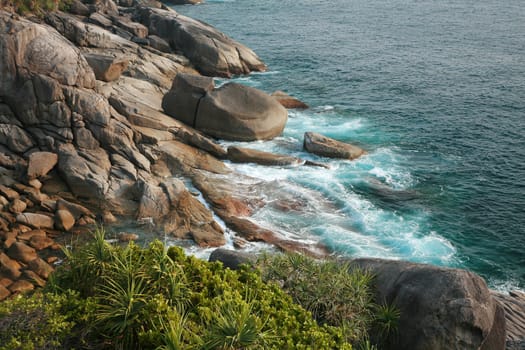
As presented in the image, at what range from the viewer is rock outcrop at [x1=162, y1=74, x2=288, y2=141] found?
1404 inches

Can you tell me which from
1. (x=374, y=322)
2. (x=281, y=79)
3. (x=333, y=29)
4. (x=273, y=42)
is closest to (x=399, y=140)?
(x=281, y=79)

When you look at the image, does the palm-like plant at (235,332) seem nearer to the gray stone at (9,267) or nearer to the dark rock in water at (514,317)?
the dark rock in water at (514,317)

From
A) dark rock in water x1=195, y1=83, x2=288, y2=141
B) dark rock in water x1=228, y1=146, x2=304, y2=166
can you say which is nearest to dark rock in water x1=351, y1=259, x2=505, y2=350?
dark rock in water x1=228, y1=146, x2=304, y2=166

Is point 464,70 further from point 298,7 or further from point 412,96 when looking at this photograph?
point 298,7

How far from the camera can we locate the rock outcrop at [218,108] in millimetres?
35656

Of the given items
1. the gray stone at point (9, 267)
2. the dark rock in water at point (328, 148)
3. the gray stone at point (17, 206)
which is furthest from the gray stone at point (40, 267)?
the dark rock in water at point (328, 148)

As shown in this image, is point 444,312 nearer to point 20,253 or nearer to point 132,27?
point 20,253

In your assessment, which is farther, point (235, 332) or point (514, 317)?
point (514, 317)

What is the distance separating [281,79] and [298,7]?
42.9m

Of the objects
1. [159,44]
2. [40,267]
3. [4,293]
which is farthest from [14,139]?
[159,44]

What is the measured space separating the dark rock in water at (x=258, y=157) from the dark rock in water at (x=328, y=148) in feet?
7.40

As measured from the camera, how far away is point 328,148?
1407 inches

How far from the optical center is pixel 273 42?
67938 millimetres

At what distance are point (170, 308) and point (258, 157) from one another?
2215 cm
